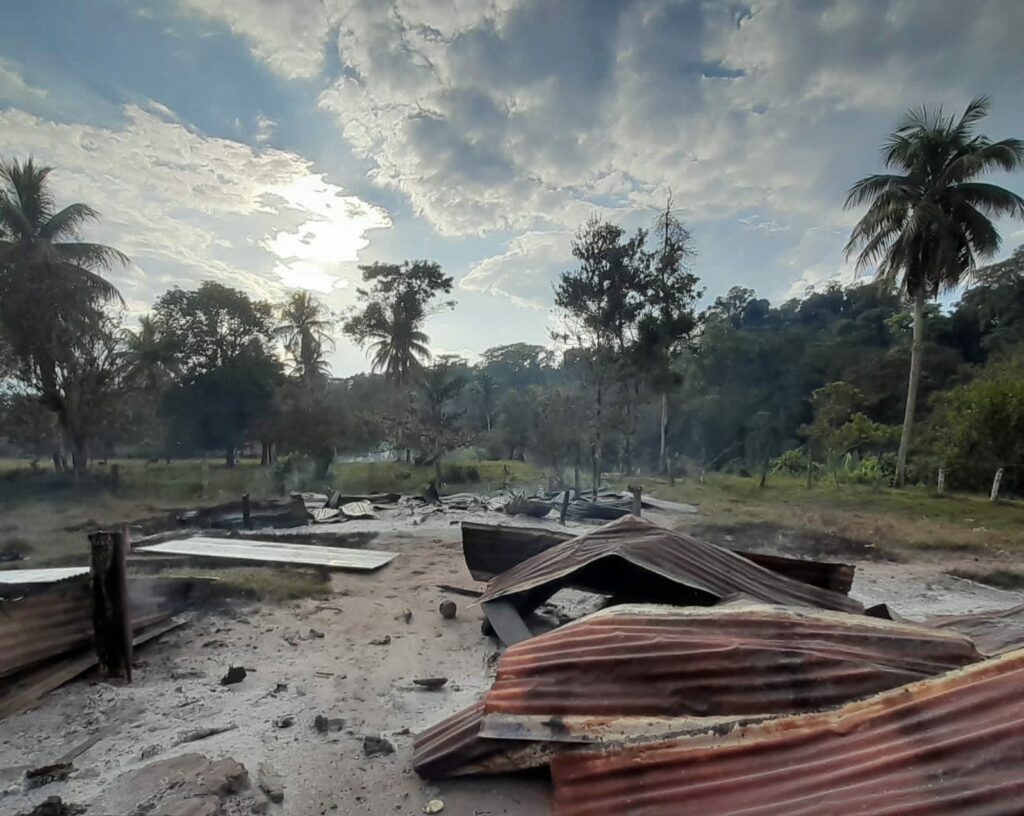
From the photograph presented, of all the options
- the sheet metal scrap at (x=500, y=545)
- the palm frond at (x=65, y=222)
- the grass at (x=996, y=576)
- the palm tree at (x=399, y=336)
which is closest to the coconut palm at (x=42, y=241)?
the palm frond at (x=65, y=222)

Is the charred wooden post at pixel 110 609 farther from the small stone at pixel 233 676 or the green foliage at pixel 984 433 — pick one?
the green foliage at pixel 984 433

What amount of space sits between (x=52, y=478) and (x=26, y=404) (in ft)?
7.28

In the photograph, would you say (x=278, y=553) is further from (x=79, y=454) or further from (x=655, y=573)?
(x=79, y=454)

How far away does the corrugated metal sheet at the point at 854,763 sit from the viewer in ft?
4.98

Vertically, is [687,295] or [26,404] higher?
[687,295]

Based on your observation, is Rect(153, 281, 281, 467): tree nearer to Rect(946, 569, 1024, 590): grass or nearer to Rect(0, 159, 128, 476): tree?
Rect(0, 159, 128, 476): tree

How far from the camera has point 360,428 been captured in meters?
23.8

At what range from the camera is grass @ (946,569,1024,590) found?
7.59 metres

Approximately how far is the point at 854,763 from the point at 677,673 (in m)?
0.87

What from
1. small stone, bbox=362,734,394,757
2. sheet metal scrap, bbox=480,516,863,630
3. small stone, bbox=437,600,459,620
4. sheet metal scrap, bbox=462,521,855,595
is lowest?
small stone, bbox=437,600,459,620

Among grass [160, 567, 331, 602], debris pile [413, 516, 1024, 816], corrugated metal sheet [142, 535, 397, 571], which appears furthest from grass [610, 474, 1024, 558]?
grass [160, 567, 331, 602]

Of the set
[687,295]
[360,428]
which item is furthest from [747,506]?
[360,428]

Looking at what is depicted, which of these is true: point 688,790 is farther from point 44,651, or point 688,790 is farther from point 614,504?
point 614,504

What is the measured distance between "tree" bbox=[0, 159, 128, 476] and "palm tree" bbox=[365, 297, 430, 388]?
373 inches
